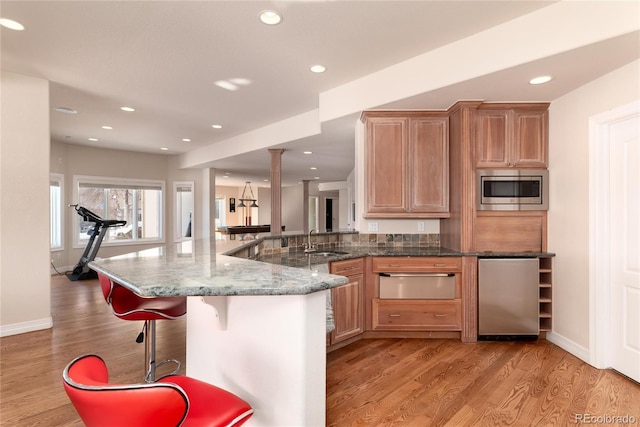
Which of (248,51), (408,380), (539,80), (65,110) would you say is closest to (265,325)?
(408,380)

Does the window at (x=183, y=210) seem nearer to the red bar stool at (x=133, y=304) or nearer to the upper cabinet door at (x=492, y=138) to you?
the red bar stool at (x=133, y=304)

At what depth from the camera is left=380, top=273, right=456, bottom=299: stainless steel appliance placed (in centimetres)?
314

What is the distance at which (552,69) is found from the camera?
2432 mm

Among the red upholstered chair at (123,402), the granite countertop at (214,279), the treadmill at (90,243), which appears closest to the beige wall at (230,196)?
the treadmill at (90,243)

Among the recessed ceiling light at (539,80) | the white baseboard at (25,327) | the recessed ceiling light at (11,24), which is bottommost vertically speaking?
the white baseboard at (25,327)

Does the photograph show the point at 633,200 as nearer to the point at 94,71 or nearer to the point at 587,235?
the point at 587,235

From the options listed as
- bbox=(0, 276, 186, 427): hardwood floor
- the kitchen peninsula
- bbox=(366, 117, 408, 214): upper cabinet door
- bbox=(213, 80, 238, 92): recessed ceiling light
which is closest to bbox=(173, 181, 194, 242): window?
bbox=(0, 276, 186, 427): hardwood floor

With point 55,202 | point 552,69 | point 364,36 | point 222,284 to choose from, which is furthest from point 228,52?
point 55,202

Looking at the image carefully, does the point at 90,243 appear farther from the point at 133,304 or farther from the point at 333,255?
the point at 333,255

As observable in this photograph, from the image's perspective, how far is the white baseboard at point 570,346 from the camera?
2686 mm

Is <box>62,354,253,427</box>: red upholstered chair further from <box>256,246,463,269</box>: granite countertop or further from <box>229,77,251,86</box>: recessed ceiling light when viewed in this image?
<box>229,77,251,86</box>: recessed ceiling light

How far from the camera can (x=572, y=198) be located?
9.41ft

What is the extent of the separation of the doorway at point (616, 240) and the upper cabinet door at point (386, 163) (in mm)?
1609

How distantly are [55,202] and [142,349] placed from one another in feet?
16.9
